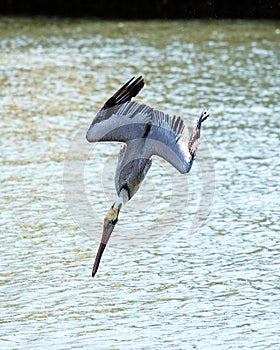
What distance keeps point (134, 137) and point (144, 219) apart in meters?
2.55

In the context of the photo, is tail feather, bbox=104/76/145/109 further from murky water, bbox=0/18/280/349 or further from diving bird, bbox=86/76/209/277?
murky water, bbox=0/18/280/349

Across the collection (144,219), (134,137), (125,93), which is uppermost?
(125,93)

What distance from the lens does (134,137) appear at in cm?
923

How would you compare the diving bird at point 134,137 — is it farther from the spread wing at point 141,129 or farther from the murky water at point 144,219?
the murky water at point 144,219

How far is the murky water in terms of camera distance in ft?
27.9

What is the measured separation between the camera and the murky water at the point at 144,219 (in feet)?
27.9

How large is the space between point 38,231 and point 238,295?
286 cm

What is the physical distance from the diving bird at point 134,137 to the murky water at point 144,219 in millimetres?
803

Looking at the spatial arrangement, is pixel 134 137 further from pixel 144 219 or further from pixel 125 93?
pixel 144 219

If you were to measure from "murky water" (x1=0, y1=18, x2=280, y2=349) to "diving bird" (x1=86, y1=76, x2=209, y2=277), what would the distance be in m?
0.80

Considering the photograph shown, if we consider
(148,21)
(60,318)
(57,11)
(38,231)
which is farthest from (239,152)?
(57,11)

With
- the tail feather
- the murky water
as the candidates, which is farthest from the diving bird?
the murky water

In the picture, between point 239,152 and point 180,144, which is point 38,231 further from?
point 239,152

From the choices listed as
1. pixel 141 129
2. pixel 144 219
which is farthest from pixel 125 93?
pixel 144 219
